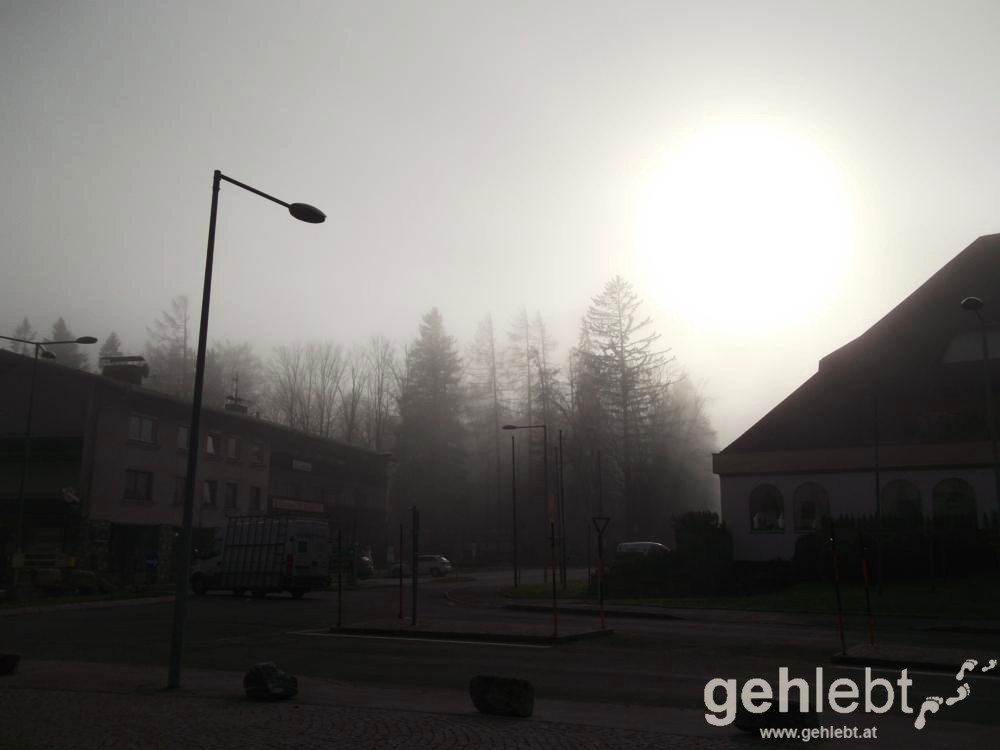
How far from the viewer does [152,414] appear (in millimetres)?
46969

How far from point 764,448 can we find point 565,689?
29330 millimetres

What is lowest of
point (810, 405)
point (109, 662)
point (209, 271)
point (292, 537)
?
point (109, 662)

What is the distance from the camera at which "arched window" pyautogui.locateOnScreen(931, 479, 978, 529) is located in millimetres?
33312

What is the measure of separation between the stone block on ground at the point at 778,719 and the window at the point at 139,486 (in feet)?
136

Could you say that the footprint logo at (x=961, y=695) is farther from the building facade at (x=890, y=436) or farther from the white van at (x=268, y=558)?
the white van at (x=268, y=558)

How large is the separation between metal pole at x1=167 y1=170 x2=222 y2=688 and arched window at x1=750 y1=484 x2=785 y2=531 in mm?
30640

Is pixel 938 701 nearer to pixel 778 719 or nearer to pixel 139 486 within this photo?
pixel 778 719

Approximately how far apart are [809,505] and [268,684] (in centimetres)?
3150

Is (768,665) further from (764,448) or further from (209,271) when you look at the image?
(764,448)

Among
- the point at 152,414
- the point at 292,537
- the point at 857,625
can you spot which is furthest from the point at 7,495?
the point at 857,625

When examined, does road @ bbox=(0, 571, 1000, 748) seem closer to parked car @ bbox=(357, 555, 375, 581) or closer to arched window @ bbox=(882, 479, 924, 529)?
arched window @ bbox=(882, 479, 924, 529)

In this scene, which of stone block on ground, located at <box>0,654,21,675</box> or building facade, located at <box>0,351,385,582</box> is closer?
stone block on ground, located at <box>0,654,21,675</box>

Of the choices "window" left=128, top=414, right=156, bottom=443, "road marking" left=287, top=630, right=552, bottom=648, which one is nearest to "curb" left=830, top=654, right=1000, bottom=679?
"road marking" left=287, top=630, right=552, bottom=648

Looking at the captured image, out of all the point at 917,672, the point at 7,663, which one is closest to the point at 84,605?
the point at 7,663
